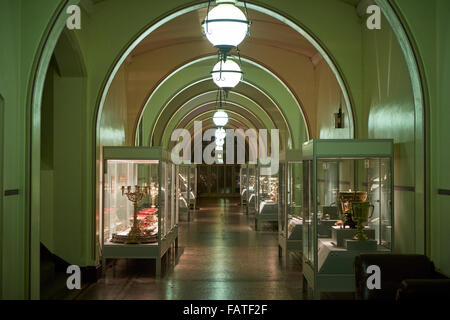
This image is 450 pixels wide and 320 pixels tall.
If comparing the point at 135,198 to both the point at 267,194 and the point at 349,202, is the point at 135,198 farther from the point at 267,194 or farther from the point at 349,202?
the point at 267,194

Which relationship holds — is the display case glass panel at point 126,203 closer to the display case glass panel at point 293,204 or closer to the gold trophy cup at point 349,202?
the display case glass panel at point 293,204

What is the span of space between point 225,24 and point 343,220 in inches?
121

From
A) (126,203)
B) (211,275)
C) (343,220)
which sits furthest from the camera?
(126,203)

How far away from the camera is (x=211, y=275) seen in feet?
31.0

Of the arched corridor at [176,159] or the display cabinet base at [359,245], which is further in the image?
the display cabinet base at [359,245]

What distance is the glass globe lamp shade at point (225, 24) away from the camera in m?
5.74

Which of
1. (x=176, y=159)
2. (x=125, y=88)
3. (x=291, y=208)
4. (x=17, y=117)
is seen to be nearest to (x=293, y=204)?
(x=291, y=208)

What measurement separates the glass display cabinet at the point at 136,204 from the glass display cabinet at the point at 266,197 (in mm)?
5638

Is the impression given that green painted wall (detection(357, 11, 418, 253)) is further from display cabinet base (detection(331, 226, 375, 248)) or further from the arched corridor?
display cabinet base (detection(331, 226, 375, 248))

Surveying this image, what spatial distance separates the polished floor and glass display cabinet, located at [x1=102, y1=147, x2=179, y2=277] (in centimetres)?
46

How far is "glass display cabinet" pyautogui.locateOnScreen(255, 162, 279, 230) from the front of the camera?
1590cm

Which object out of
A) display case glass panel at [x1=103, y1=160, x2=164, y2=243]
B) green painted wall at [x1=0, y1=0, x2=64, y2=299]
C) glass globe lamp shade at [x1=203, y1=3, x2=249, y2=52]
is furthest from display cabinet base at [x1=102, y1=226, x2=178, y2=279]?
glass globe lamp shade at [x1=203, y1=3, x2=249, y2=52]

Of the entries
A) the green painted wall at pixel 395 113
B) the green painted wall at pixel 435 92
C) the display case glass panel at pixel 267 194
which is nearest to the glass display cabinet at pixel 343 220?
the green painted wall at pixel 395 113
